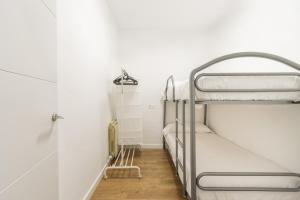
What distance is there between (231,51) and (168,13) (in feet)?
3.98

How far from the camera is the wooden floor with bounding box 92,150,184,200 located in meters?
1.98

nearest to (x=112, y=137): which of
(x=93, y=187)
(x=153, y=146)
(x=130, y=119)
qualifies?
(x=130, y=119)

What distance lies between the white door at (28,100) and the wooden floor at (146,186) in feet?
3.38

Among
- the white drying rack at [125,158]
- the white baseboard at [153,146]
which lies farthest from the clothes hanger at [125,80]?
the white baseboard at [153,146]

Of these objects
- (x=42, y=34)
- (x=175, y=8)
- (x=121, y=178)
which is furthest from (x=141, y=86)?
(x=42, y=34)

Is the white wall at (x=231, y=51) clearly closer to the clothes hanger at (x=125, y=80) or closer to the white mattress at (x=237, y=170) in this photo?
the white mattress at (x=237, y=170)

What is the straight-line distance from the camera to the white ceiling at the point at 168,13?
2758 millimetres

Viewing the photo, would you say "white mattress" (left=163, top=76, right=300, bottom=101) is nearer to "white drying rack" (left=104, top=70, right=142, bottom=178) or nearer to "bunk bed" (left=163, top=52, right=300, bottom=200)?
"bunk bed" (left=163, top=52, right=300, bottom=200)

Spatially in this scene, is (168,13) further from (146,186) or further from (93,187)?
(93,187)

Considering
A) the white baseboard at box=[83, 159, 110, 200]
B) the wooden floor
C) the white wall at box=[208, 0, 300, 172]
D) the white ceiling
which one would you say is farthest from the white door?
the white ceiling

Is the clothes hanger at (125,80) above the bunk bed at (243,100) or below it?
above

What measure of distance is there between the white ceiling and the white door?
6.62 feet

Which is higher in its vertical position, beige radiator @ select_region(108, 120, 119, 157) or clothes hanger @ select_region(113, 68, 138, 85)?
clothes hanger @ select_region(113, 68, 138, 85)

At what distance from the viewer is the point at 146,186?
7.20 feet
